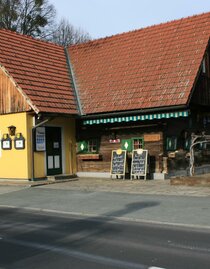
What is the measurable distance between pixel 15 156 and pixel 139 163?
203 inches

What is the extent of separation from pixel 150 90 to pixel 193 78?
6.10 ft

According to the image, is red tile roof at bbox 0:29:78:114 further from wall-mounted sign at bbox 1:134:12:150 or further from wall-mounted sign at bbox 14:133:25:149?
wall-mounted sign at bbox 1:134:12:150

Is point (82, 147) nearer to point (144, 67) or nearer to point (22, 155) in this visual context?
point (22, 155)

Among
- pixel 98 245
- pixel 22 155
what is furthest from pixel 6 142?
pixel 98 245

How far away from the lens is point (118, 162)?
63.7 feet

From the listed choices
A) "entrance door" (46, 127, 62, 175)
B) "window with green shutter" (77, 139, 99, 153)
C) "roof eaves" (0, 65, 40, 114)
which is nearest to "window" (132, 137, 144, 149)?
"window with green shutter" (77, 139, 99, 153)

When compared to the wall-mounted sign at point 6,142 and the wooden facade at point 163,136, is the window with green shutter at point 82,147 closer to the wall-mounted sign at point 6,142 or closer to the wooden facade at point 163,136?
the wooden facade at point 163,136

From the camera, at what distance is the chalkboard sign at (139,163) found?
1862 centimetres

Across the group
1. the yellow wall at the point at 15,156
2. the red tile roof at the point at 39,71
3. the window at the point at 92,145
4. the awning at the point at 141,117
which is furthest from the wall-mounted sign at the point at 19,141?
the window at the point at 92,145

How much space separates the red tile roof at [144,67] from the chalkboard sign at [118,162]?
1783 millimetres

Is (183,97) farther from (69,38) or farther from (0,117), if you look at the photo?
(69,38)

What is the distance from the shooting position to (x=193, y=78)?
1823 centimetres

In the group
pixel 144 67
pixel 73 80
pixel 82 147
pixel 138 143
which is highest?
pixel 144 67

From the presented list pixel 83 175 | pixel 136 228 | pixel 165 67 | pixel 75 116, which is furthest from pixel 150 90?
pixel 136 228
